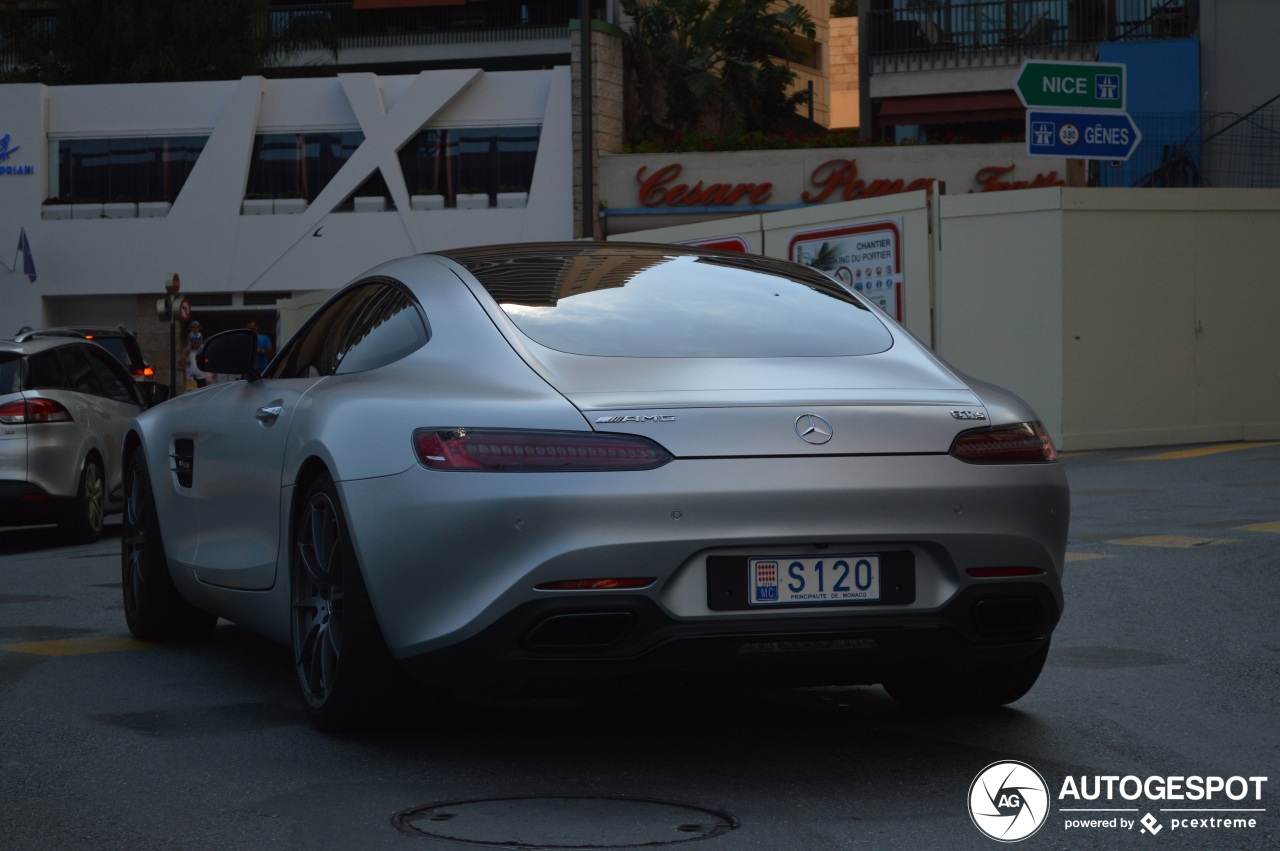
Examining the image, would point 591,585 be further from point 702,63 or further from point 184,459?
point 702,63

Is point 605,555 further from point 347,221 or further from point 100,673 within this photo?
point 347,221

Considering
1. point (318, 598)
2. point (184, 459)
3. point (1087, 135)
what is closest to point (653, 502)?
point (318, 598)

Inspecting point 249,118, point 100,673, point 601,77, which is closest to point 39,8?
point 249,118

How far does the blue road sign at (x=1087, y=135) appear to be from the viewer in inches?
715

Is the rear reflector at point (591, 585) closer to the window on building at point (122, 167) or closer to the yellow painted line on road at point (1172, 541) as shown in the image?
the yellow painted line on road at point (1172, 541)

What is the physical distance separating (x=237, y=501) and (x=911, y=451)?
2.43 metres

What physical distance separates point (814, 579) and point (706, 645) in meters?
0.31

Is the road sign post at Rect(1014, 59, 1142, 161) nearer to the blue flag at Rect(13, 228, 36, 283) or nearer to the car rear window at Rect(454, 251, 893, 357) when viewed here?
the car rear window at Rect(454, 251, 893, 357)

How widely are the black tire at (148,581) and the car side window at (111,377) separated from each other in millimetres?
5995

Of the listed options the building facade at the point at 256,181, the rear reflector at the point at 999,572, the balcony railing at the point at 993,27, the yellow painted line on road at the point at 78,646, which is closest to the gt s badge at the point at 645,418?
the rear reflector at the point at 999,572

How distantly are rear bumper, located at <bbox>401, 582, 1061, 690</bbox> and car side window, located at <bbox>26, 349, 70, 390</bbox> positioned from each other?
824cm

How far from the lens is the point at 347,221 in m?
40.1

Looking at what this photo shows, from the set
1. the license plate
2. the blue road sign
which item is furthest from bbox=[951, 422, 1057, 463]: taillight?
the blue road sign

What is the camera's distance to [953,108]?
1485 inches
